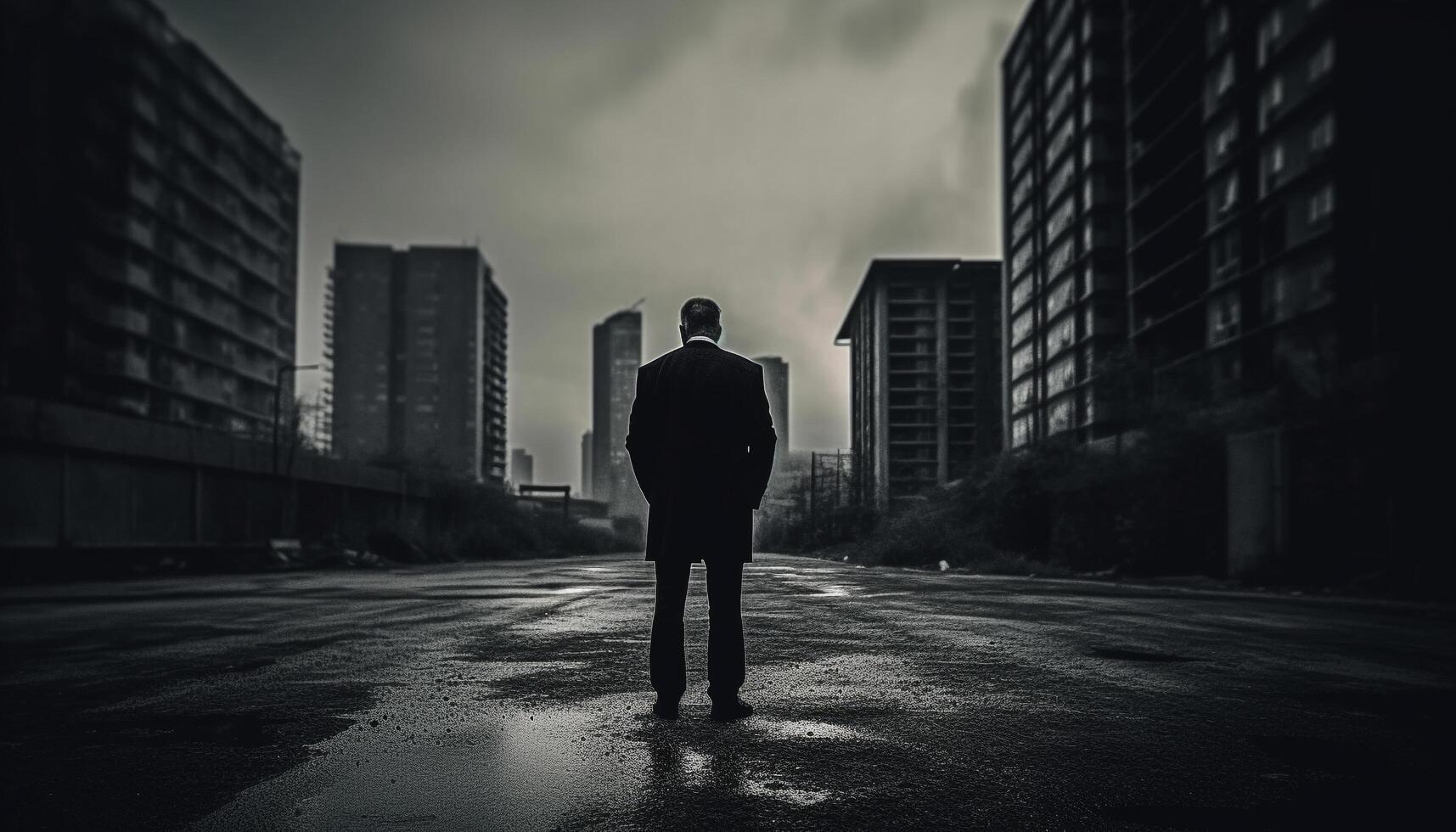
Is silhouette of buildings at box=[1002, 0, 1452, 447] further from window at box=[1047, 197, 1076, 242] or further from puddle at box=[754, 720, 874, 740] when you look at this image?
puddle at box=[754, 720, 874, 740]

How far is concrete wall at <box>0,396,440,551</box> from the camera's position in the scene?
23453mm

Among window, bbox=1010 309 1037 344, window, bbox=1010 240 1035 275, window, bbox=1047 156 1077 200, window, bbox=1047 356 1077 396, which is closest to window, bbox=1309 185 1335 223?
window, bbox=1047 356 1077 396

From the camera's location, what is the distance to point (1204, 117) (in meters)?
Answer: 48.9

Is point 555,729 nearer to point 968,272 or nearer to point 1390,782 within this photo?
point 1390,782

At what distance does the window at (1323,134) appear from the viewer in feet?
125

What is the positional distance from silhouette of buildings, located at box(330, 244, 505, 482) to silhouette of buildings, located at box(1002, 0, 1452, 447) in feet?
252

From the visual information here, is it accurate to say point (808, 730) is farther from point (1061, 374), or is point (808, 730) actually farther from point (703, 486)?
point (1061, 374)

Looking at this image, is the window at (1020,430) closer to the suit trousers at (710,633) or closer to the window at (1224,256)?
the window at (1224,256)

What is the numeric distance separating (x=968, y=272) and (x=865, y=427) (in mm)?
23648

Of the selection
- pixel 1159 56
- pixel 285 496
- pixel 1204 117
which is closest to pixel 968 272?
pixel 1159 56

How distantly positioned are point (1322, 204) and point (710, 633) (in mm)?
42937

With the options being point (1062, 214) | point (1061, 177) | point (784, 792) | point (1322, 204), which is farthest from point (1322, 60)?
point (784, 792)

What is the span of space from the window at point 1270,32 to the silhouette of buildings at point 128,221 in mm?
58443

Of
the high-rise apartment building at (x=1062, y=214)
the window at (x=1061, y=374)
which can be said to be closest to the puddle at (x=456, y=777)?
the high-rise apartment building at (x=1062, y=214)
